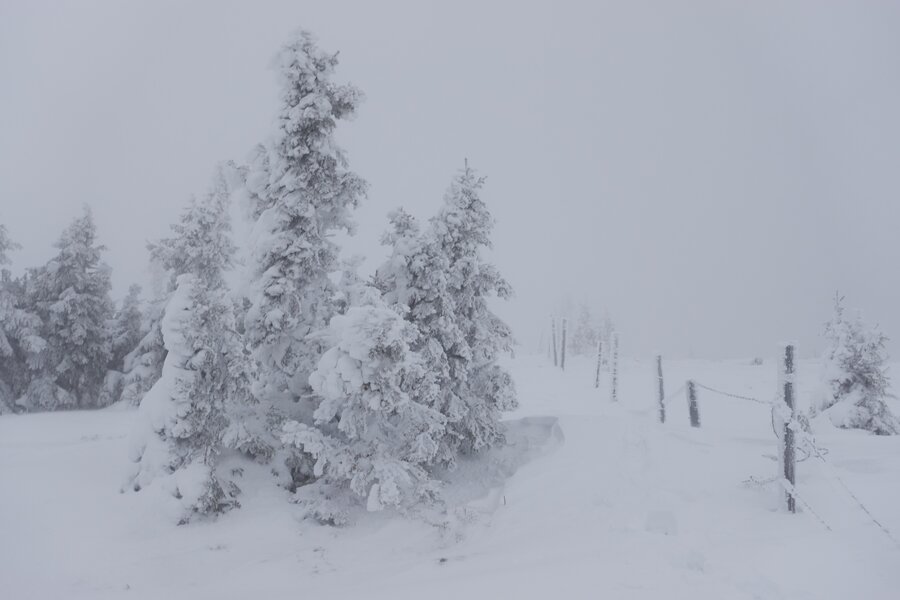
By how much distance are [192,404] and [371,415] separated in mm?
3478

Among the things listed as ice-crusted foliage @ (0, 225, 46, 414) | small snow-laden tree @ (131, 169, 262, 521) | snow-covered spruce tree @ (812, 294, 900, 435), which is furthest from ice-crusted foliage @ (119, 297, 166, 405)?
snow-covered spruce tree @ (812, 294, 900, 435)

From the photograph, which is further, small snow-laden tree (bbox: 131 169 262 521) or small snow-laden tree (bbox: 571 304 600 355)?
small snow-laden tree (bbox: 571 304 600 355)

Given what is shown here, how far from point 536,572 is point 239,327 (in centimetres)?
892

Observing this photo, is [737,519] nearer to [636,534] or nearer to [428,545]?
[636,534]

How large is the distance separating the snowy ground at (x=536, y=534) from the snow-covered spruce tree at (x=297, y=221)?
9.56 ft

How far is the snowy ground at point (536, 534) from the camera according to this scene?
6570 mm

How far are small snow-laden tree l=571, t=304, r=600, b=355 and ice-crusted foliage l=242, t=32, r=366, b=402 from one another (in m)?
51.3

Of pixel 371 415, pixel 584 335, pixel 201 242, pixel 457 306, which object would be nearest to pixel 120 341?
pixel 201 242

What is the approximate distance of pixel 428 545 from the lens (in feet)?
Result: 30.2

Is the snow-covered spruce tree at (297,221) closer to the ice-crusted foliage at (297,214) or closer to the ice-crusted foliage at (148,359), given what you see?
the ice-crusted foliage at (297,214)

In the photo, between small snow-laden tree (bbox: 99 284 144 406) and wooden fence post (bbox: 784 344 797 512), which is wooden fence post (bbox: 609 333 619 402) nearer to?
wooden fence post (bbox: 784 344 797 512)

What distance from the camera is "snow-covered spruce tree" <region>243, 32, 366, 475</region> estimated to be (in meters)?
11.0

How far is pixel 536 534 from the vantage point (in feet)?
28.9

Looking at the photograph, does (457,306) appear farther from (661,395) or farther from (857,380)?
(857,380)
